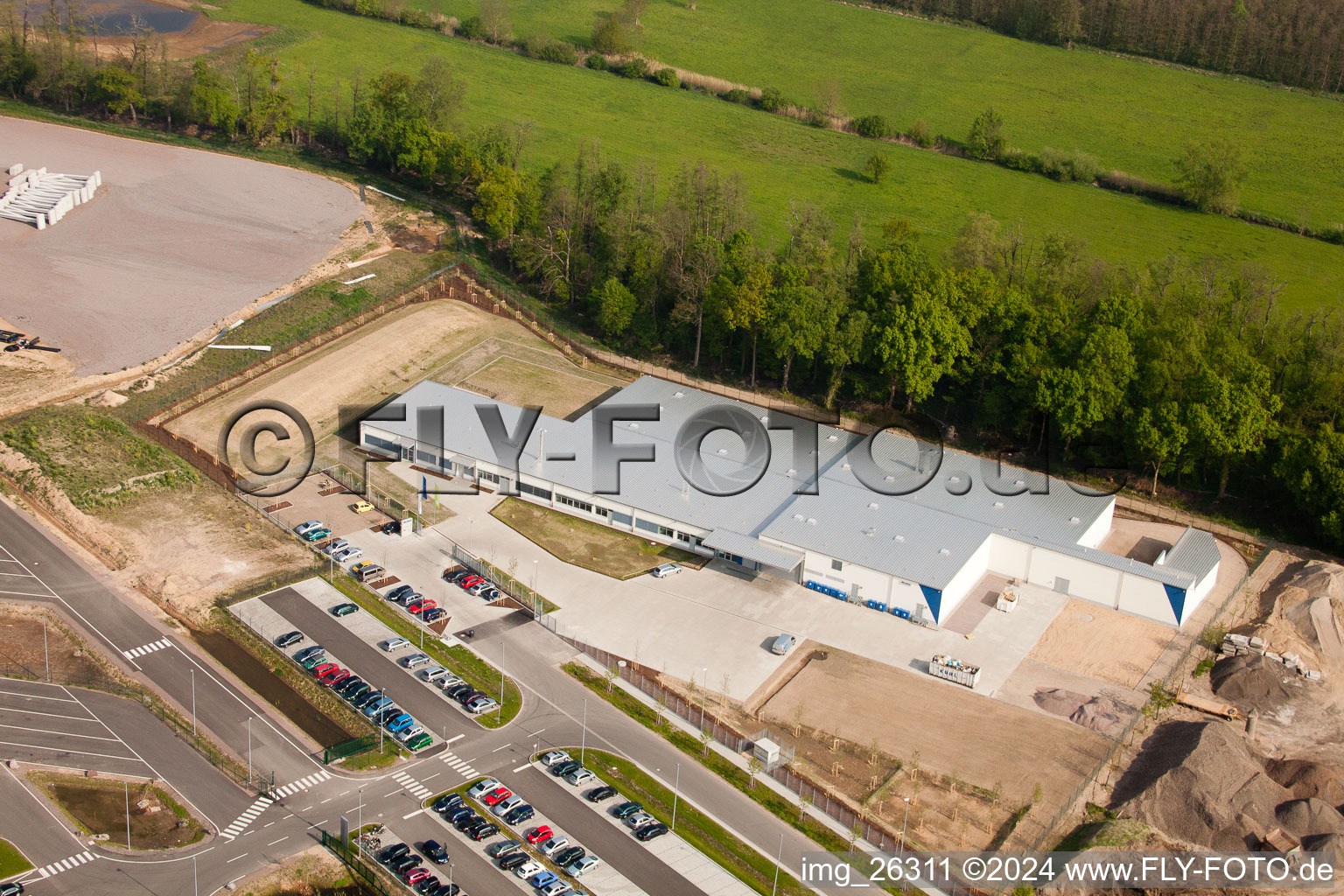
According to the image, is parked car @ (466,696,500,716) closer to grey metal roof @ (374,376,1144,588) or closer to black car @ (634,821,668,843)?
black car @ (634,821,668,843)

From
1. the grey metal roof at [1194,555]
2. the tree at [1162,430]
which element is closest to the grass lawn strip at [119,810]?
the grey metal roof at [1194,555]

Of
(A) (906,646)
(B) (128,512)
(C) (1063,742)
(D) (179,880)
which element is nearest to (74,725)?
(D) (179,880)

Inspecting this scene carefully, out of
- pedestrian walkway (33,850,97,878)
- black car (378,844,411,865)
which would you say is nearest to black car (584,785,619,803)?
black car (378,844,411,865)

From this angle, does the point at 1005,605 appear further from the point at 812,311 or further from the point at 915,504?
the point at 812,311

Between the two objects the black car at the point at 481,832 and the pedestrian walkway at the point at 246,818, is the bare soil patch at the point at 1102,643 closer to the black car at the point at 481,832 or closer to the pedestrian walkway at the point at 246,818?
the black car at the point at 481,832

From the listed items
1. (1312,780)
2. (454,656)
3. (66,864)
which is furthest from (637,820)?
(1312,780)
